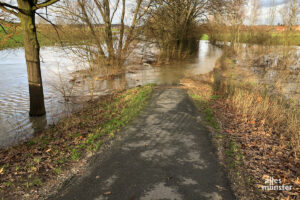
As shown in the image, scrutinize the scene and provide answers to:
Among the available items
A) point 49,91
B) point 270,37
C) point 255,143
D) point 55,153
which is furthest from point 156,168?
point 270,37

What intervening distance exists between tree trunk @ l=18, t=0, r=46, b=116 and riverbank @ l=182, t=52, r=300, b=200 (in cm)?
608

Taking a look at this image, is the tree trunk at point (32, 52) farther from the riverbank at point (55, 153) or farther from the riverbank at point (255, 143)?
the riverbank at point (255, 143)

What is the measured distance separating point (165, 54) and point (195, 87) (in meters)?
12.0

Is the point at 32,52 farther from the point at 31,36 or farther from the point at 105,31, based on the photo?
the point at 105,31

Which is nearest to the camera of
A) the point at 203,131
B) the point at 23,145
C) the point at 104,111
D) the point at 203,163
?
the point at 203,163

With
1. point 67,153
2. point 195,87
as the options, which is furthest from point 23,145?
point 195,87

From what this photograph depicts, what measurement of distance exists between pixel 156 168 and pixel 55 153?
2401 millimetres

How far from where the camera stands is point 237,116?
7914 millimetres

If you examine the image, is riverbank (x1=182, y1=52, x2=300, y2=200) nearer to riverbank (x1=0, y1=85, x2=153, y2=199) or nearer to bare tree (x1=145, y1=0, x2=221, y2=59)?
riverbank (x1=0, y1=85, x2=153, y2=199)

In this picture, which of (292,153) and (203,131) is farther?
(203,131)

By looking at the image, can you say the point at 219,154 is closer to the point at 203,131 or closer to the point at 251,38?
the point at 203,131

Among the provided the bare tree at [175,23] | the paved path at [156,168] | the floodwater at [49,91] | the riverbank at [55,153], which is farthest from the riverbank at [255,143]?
the bare tree at [175,23]

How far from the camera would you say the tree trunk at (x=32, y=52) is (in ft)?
22.9

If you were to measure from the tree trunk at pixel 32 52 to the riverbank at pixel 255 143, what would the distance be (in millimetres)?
6082
